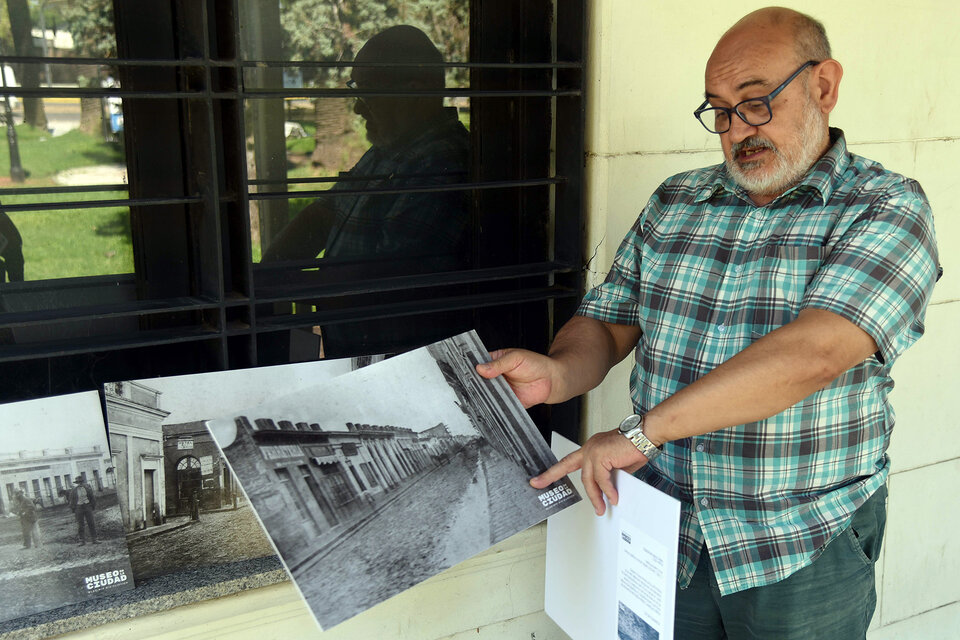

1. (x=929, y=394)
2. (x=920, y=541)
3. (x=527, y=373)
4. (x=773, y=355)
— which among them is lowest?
(x=920, y=541)

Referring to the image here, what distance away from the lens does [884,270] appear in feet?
5.60

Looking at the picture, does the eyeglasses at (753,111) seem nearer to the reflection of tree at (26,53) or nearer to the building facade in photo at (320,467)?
the building facade in photo at (320,467)

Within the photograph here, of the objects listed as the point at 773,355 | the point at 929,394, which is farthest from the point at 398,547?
the point at 929,394

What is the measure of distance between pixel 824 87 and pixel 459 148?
931 millimetres

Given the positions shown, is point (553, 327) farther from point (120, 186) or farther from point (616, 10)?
point (120, 186)

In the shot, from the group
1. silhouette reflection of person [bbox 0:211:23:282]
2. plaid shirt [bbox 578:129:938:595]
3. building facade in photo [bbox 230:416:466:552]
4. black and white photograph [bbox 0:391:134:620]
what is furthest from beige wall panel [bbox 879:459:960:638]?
silhouette reflection of person [bbox 0:211:23:282]

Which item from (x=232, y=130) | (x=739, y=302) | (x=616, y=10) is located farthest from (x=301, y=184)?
(x=739, y=302)

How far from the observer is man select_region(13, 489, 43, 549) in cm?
184

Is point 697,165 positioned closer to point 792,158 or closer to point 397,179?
point 792,158

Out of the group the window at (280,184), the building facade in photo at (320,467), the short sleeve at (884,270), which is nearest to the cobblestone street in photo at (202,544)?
the window at (280,184)

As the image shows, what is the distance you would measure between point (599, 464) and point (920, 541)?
2262 mm

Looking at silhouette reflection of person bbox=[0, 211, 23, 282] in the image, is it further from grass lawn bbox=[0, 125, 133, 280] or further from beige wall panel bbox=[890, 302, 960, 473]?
beige wall panel bbox=[890, 302, 960, 473]

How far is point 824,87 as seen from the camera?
1.94m

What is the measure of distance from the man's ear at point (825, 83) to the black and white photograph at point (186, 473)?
118 centimetres
